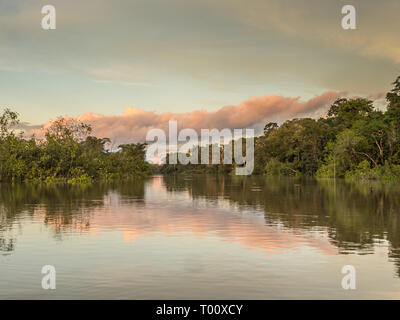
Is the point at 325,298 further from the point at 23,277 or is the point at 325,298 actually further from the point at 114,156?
the point at 114,156

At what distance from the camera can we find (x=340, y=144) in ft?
257

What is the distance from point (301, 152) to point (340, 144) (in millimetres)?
29888

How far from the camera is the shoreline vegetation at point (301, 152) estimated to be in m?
62.6

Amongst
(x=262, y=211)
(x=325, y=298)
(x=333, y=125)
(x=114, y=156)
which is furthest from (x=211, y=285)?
(x=333, y=125)

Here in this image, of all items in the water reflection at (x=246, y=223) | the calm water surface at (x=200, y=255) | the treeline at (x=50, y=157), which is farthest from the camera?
the treeline at (x=50, y=157)

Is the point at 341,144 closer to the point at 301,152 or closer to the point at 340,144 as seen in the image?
the point at 340,144

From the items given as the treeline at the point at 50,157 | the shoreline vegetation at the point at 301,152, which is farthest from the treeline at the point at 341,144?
the treeline at the point at 50,157

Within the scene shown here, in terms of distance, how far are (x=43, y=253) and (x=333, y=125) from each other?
332 ft

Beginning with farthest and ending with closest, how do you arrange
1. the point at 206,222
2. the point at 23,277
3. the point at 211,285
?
the point at 206,222 → the point at 23,277 → the point at 211,285

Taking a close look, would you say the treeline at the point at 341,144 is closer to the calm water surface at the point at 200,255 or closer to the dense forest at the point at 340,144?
the dense forest at the point at 340,144

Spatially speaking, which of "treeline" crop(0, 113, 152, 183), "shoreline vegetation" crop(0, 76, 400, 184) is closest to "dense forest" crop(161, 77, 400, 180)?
"shoreline vegetation" crop(0, 76, 400, 184)

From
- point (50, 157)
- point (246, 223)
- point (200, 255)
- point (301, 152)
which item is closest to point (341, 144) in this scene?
point (301, 152)
